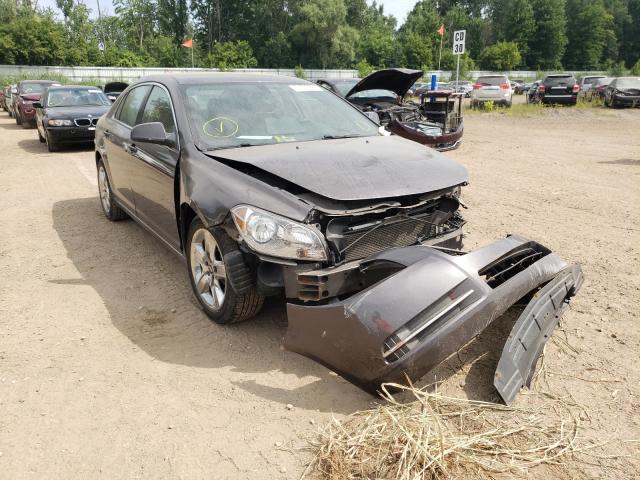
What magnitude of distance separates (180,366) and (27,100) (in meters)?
18.0

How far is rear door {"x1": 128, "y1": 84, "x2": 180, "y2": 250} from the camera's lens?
396 cm

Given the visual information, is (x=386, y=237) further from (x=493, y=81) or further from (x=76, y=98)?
(x=493, y=81)

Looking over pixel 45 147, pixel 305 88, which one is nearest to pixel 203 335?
pixel 305 88

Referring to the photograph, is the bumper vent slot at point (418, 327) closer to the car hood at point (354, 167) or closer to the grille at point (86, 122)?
the car hood at point (354, 167)

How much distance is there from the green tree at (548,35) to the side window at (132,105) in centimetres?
8122

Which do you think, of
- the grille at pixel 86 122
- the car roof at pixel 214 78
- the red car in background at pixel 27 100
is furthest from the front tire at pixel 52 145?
the car roof at pixel 214 78

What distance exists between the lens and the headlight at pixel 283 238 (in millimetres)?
2967

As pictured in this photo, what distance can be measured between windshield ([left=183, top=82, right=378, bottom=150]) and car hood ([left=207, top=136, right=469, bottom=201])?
0.67 feet

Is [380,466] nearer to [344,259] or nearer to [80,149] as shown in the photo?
[344,259]

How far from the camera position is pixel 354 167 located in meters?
3.37


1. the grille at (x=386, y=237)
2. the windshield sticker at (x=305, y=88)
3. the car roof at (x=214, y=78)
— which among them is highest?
the car roof at (x=214, y=78)

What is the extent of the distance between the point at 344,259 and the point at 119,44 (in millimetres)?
82386

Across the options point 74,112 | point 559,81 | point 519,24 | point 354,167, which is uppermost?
point 519,24

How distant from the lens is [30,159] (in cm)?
1112
